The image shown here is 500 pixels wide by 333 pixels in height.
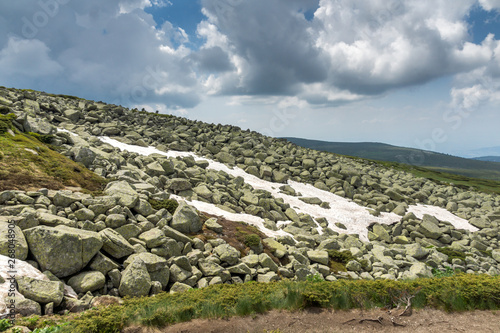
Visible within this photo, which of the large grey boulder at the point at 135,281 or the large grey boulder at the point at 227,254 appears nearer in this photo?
the large grey boulder at the point at 135,281

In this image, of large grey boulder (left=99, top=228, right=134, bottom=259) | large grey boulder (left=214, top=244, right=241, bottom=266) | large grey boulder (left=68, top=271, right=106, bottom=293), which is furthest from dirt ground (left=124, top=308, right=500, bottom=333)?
large grey boulder (left=214, top=244, right=241, bottom=266)

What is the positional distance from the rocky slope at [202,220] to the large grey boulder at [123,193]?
0.30 ft

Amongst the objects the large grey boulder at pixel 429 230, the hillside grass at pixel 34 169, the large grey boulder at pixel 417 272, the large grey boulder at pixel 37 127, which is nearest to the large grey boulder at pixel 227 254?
the hillside grass at pixel 34 169

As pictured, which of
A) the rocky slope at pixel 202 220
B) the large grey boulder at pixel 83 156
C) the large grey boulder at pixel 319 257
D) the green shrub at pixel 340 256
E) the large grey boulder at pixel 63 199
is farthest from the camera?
the large grey boulder at pixel 83 156

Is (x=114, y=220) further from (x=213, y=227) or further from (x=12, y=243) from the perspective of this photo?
(x=213, y=227)

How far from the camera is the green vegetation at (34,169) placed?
60.5ft

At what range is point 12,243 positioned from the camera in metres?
11.7

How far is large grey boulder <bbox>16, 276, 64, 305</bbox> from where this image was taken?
10227mm

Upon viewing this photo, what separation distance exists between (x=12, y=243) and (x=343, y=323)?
1466 centimetres

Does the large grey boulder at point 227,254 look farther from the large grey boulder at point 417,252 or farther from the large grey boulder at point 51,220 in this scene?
the large grey boulder at point 417,252

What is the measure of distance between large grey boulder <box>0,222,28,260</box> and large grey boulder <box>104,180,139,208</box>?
6.50 meters

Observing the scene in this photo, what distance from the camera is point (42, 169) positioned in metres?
21.2

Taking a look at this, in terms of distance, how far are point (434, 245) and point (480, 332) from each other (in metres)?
29.1

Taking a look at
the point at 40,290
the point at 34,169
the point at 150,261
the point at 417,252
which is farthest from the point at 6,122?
the point at 417,252
